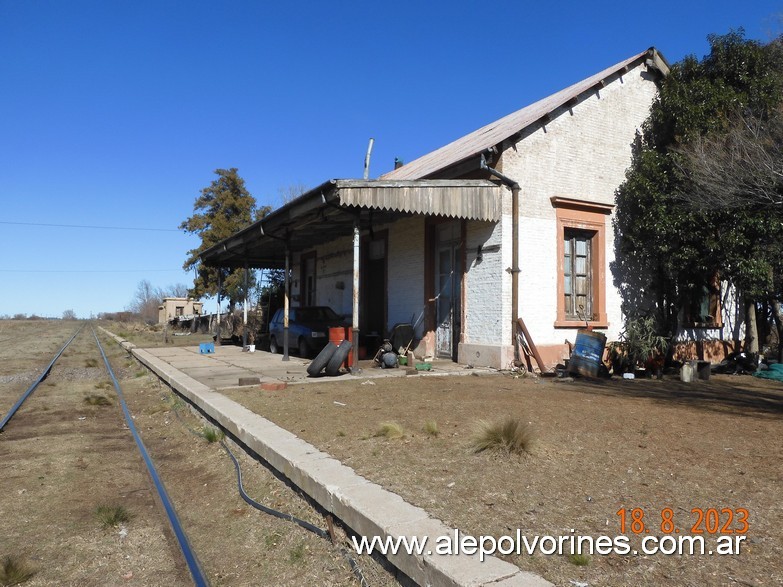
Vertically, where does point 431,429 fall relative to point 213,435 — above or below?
above

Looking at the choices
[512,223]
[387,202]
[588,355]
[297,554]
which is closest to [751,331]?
[588,355]

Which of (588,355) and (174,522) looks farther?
(588,355)

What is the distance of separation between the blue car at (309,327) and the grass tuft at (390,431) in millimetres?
9820

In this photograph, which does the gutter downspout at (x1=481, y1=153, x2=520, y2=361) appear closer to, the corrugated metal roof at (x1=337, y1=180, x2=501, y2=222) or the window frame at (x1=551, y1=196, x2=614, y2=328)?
the corrugated metal roof at (x1=337, y1=180, x2=501, y2=222)

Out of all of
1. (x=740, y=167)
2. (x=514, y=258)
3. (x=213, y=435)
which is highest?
(x=740, y=167)

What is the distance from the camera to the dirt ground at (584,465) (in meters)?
2.85

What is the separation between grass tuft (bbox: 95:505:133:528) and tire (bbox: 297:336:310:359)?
10.7 metres

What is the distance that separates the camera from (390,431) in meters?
5.38

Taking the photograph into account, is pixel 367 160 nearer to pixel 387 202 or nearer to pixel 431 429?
pixel 387 202

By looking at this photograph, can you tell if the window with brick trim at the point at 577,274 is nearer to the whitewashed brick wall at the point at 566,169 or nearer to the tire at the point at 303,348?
the whitewashed brick wall at the point at 566,169

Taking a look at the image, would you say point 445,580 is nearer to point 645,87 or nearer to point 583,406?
point 583,406

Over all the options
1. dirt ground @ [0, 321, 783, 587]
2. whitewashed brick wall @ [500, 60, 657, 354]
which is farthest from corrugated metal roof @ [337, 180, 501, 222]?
dirt ground @ [0, 321, 783, 587]

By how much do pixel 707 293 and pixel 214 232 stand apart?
92.4ft

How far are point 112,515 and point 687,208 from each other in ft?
38.5
